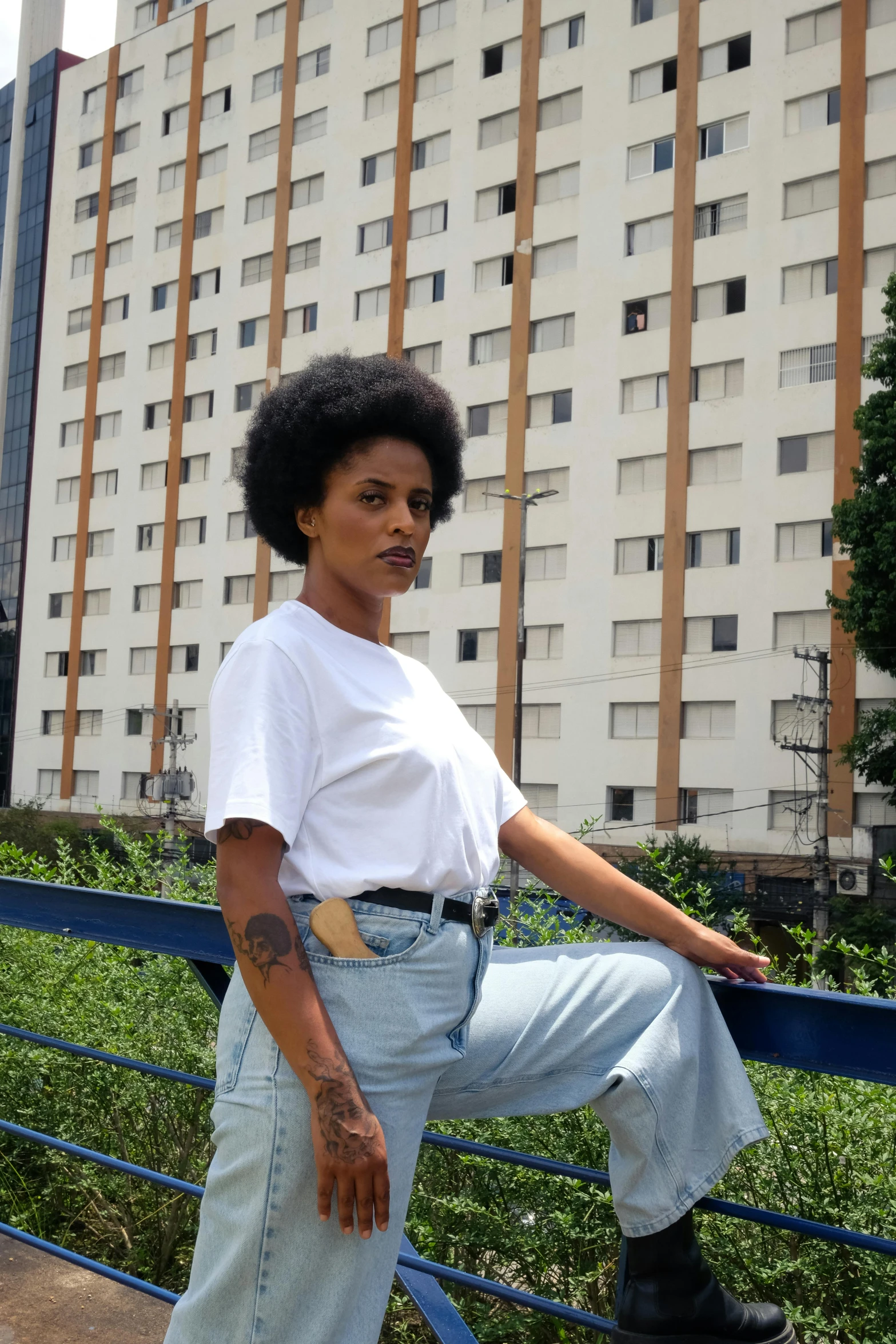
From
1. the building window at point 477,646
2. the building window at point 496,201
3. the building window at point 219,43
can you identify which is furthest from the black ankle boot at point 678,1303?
the building window at point 219,43

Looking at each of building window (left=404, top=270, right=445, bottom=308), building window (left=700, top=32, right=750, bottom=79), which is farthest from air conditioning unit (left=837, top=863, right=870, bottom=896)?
building window (left=700, top=32, right=750, bottom=79)

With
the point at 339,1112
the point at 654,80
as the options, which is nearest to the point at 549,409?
the point at 654,80

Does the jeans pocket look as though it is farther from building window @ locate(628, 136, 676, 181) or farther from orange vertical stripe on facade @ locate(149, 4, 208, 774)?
orange vertical stripe on facade @ locate(149, 4, 208, 774)

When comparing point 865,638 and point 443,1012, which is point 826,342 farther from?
point 443,1012

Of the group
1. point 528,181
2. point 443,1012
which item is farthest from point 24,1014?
point 528,181

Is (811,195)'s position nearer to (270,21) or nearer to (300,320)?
(300,320)

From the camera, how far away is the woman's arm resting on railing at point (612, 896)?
1.88m

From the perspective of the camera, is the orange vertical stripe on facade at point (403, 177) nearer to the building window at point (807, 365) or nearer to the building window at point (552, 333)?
the building window at point (552, 333)

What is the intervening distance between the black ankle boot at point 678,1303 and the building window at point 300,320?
43.5m

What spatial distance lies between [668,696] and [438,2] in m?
24.7

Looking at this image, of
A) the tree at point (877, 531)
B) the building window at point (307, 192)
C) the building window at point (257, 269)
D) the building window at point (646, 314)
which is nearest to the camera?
the tree at point (877, 531)

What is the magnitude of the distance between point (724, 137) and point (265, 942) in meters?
38.6

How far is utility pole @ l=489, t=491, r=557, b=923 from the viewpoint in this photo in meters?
35.4

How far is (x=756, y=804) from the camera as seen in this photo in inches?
1325
